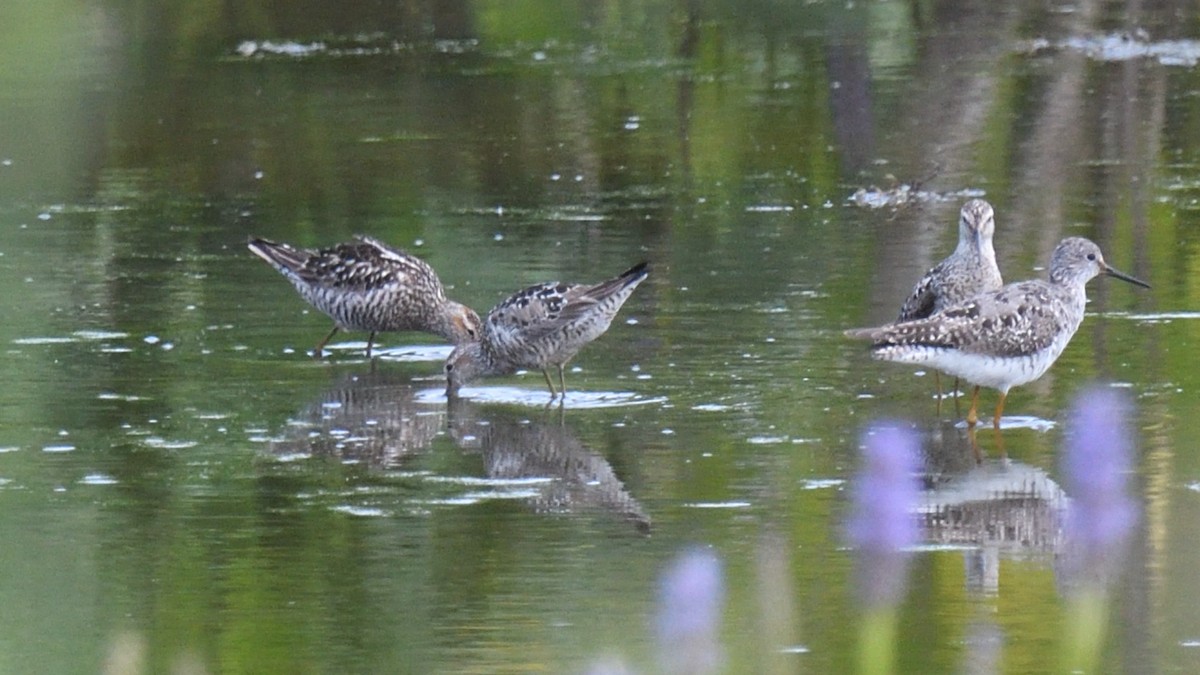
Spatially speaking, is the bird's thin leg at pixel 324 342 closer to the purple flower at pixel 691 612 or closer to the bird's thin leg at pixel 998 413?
the bird's thin leg at pixel 998 413

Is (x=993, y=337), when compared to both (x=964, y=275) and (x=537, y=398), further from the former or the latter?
(x=537, y=398)

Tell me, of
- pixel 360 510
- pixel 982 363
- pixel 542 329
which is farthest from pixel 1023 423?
pixel 360 510

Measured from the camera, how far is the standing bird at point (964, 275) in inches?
473

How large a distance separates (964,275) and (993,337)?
121cm

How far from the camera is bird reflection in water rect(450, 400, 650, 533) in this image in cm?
974

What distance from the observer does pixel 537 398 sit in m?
12.3

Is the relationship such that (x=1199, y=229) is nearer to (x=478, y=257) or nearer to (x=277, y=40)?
(x=478, y=257)

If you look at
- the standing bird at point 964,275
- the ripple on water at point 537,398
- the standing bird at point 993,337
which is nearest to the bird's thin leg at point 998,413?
the standing bird at point 993,337

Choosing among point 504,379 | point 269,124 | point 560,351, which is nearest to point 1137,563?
point 560,351

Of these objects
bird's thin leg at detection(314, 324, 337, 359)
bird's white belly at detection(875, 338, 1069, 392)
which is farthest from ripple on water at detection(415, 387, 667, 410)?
bird's white belly at detection(875, 338, 1069, 392)

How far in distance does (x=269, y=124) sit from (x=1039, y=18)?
9978mm

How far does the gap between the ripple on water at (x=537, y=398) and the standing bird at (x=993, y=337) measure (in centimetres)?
133

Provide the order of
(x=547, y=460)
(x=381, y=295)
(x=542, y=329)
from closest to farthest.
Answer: (x=547, y=460)
(x=542, y=329)
(x=381, y=295)

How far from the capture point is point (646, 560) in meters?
8.82
